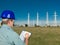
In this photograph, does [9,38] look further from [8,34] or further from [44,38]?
[44,38]

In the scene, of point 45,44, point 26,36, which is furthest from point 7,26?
point 45,44

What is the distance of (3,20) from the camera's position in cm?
581

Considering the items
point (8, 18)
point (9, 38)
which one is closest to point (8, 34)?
point (9, 38)

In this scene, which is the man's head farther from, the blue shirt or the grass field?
the grass field

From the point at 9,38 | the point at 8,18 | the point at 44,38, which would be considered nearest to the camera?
the point at 9,38

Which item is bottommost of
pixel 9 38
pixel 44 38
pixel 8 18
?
pixel 44 38

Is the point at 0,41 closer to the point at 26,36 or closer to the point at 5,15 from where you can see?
the point at 5,15

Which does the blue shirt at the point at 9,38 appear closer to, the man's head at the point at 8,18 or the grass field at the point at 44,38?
the man's head at the point at 8,18

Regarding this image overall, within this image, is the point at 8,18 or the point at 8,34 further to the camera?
the point at 8,18

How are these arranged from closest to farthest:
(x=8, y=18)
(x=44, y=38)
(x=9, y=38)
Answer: (x=9, y=38)
(x=8, y=18)
(x=44, y=38)

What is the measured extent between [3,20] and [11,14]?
18 centimetres

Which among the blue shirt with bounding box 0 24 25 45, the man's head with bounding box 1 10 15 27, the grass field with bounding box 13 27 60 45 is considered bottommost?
the grass field with bounding box 13 27 60 45

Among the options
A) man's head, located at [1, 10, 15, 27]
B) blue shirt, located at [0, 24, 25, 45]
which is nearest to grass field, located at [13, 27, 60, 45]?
man's head, located at [1, 10, 15, 27]

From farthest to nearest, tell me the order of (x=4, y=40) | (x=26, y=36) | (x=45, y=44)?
(x=45, y=44) < (x=26, y=36) < (x=4, y=40)
